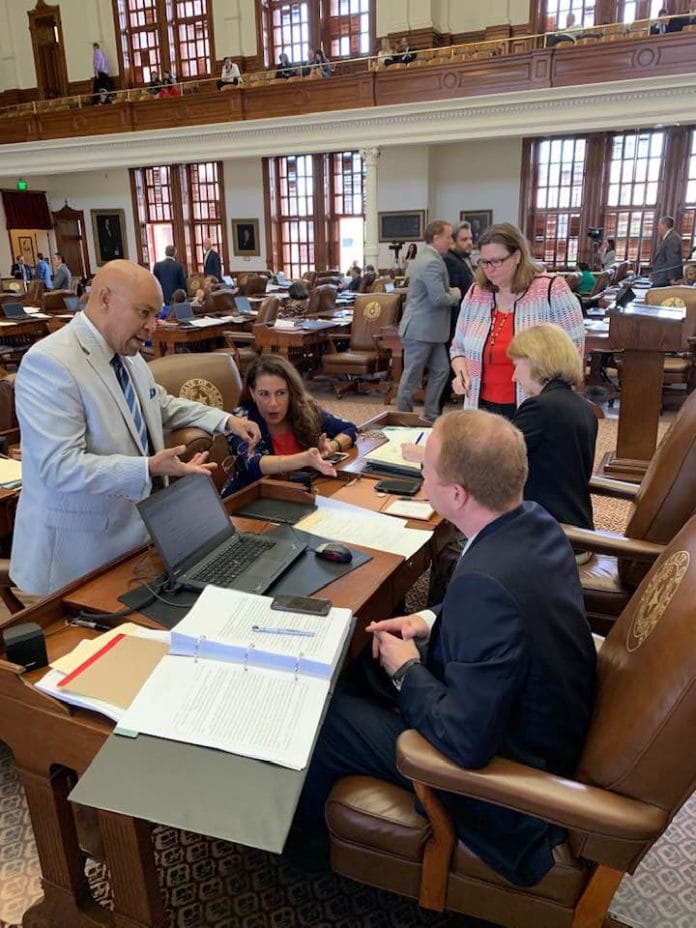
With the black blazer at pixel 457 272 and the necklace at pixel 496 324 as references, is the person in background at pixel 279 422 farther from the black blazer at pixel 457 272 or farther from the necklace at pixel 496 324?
the black blazer at pixel 457 272

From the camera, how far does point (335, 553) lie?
5.57ft

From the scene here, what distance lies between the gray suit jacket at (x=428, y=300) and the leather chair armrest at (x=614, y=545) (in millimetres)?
3132

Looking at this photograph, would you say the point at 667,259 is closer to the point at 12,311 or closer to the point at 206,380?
the point at 206,380

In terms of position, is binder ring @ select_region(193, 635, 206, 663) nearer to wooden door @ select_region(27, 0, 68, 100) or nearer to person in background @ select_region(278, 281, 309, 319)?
person in background @ select_region(278, 281, 309, 319)

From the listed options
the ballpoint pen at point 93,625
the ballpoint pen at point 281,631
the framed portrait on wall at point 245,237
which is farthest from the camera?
the framed portrait on wall at point 245,237

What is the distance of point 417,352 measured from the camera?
5242 mm

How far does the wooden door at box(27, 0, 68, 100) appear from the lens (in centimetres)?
1661

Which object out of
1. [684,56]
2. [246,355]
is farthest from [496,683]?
[684,56]

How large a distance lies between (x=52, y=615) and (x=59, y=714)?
32 centimetres

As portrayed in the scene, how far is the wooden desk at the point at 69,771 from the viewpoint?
1222mm

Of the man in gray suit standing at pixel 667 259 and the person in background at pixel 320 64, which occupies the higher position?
the person in background at pixel 320 64

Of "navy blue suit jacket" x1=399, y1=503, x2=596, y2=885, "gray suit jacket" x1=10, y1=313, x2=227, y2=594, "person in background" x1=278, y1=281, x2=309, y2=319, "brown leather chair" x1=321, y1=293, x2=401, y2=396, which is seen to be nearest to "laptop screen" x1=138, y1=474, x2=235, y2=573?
"gray suit jacket" x1=10, y1=313, x2=227, y2=594

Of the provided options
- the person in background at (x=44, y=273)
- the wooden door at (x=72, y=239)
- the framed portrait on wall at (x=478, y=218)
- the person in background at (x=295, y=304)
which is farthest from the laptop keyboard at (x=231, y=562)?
the wooden door at (x=72, y=239)

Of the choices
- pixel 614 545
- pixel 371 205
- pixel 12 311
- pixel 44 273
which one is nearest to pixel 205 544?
pixel 614 545
